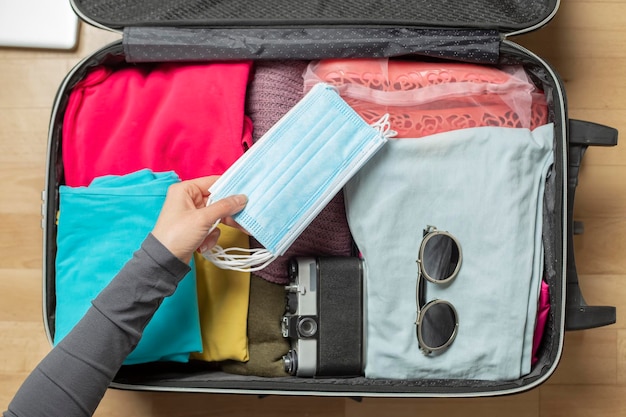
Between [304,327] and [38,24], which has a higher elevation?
[38,24]

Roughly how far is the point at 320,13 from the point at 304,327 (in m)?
0.40

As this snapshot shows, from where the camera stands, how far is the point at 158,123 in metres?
0.87

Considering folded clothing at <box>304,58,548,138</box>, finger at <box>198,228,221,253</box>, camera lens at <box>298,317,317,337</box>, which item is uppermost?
folded clothing at <box>304,58,548,138</box>

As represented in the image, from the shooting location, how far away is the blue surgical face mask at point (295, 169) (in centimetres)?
80

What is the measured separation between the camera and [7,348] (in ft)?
3.44

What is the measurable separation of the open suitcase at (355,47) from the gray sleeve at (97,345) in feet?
0.40

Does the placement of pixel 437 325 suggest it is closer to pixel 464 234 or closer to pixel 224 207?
pixel 464 234

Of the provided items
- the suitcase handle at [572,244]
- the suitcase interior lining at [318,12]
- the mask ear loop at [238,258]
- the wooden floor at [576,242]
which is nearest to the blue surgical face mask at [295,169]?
the mask ear loop at [238,258]

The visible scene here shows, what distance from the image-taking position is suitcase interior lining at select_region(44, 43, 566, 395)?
84cm

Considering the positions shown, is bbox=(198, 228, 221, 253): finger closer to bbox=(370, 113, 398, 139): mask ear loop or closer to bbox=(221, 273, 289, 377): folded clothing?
bbox=(221, 273, 289, 377): folded clothing

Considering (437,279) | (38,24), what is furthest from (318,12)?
(38,24)

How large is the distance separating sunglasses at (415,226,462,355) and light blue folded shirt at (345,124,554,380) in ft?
0.04

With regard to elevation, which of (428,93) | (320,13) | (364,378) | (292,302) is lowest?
(364,378)

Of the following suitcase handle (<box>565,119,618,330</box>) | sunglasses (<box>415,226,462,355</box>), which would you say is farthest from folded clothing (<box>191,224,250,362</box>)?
suitcase handle (<box>565,119,618,330</box>)
